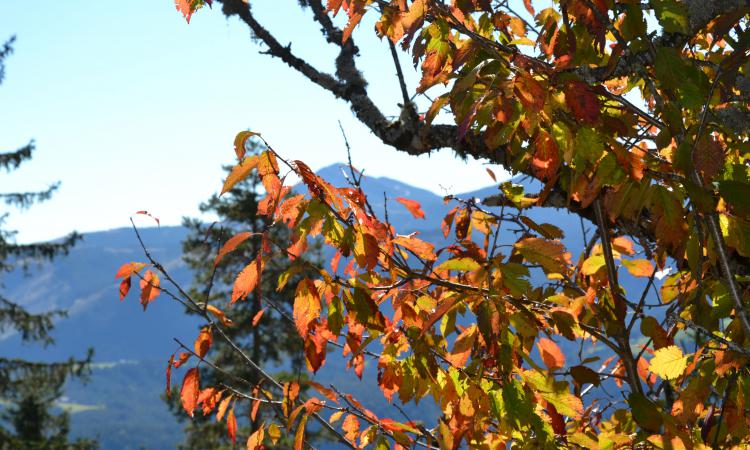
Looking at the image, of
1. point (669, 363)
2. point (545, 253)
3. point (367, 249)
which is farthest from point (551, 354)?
point (367, 249)

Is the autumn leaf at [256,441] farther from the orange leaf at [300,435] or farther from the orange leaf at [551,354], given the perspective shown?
the orange leaf at [551,354]

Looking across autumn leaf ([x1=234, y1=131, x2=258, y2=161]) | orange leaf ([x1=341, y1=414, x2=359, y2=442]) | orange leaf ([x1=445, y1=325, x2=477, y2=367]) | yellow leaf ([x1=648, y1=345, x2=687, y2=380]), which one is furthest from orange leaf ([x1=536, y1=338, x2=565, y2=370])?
autumn leaf ([x1=234, y1=131, x2=258, y2=161])

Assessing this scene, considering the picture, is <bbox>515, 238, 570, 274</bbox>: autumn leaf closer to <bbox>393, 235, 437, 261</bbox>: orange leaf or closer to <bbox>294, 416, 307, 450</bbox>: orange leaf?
<bbox>393, 235, 437, 261</bbox>: orange leaf

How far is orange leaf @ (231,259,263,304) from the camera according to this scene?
1.70 meters

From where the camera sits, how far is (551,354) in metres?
2.23

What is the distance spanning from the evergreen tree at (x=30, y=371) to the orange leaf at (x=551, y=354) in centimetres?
2101

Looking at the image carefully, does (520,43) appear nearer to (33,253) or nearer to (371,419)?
(371,419)

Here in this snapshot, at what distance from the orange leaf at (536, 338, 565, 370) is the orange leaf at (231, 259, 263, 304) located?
104 cm

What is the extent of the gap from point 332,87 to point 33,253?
23.1 meters

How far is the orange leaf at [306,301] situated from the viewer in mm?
1861

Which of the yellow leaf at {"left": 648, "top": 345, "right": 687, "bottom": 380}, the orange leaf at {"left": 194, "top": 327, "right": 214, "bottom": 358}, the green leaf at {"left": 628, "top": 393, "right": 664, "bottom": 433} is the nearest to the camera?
the green leaf at {"left": 628, "top": 393, "right": 664, "bottom": 433}

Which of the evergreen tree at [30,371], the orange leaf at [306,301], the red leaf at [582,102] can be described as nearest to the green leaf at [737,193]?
the red leaf at [582,102]

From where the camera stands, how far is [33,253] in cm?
2417

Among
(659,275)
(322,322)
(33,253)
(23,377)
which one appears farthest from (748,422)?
(33,253)
